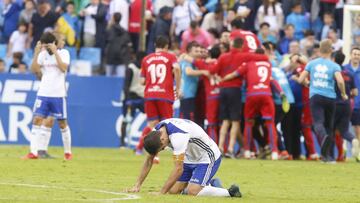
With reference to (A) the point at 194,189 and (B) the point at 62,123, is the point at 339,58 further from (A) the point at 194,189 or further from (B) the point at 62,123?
(A) the point at 194,189

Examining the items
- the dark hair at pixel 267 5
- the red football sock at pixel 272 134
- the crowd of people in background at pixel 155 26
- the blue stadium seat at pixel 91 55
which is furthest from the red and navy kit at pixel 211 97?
→ the blue stadium seat at pixel 91 55

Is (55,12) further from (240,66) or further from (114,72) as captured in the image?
(240,66)

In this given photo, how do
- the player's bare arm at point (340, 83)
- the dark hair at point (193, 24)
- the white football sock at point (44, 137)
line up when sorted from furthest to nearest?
the dark hair at point (193, 24) → the player's bare arm at point (340, 83) → the white football sock at point (44, 137)

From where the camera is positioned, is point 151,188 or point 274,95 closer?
point 151,188

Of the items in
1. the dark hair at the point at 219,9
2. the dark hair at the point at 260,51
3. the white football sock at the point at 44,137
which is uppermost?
the dark hair at the point at 219,9

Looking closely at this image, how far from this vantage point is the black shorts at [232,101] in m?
24.5

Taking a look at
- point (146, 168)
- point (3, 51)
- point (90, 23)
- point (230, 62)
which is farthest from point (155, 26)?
point (146, 168)

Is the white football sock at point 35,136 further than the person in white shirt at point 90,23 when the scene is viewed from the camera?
No

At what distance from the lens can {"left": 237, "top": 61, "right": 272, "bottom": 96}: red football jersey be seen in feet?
78.7

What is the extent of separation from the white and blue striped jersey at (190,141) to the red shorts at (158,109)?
7.66 meters

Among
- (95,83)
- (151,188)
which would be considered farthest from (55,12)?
(151,188)

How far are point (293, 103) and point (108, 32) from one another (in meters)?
7.28

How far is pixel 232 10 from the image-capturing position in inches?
1192

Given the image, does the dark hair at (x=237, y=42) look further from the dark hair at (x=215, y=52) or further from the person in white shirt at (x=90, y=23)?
the person in white shirt at (x=90, y=23)
